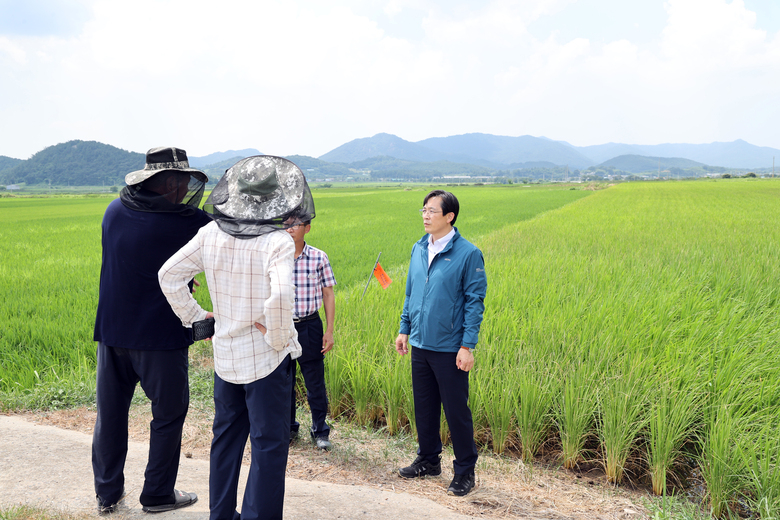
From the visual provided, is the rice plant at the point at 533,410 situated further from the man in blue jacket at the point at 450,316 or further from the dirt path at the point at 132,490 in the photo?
the dirt path at the point at 132,490

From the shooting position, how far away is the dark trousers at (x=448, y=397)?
106 inches

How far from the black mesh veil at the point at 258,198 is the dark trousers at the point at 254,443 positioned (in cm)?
62

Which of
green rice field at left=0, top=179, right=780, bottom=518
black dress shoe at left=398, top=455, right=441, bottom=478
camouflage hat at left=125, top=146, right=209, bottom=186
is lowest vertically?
black dress shoe at left=398, top=455, right=441, bottom=478

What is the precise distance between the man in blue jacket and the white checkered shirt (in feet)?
2.92

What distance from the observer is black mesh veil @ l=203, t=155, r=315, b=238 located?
197cm

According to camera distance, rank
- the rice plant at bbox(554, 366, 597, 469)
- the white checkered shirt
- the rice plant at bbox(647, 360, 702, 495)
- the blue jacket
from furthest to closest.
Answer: the rice plant at bbox(554, 366, 597, 469) < the rice plant at bbox(647, 360, 702, 495) < the blue jacket < the white checkered shirt

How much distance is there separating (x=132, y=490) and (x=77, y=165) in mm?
150962

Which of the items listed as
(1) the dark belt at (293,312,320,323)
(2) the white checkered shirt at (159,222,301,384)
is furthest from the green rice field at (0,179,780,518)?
(2) the white checkered shirt at (159,222,301,384)

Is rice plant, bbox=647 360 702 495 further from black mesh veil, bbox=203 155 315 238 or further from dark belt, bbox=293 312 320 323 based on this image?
black mesh veil, bbox=203 155 315 238

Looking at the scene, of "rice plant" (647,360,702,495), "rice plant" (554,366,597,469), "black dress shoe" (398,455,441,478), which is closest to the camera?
"rice plant" (647,360,702,495)

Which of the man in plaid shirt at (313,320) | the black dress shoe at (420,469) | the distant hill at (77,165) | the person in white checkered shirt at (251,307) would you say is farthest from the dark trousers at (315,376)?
the distant hill at (77,165)

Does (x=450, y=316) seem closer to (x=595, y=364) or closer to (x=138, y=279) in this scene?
(x=138, y=279)

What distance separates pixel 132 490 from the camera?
103 inches

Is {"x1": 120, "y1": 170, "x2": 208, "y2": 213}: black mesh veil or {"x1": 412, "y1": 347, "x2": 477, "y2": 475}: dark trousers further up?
{"x1": 120, "y1": 170, "x2": 208, "y2": 213}: black mesh veil
